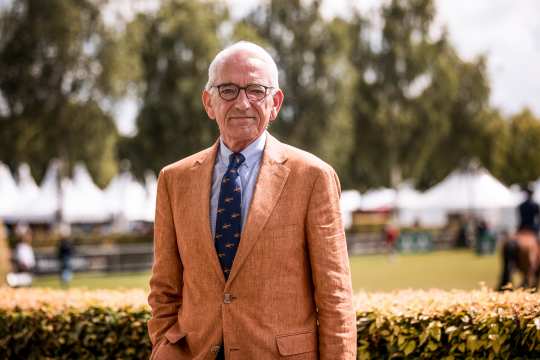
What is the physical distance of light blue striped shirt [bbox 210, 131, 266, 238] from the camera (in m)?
3.26

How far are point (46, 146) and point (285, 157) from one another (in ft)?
111

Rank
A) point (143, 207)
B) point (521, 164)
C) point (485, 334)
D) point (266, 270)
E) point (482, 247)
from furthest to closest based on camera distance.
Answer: point (521, 164)
point (143, 207)
point (482, 247)
point (485, 334)
point (266, 270)

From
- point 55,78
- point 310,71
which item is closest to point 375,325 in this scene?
point 55,78

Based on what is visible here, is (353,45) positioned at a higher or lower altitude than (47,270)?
higher

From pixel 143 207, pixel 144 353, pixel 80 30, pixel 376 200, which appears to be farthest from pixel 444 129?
pixel 144 353

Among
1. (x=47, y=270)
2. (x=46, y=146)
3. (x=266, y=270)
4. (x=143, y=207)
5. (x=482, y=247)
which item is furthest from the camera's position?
(x=143, y=207)

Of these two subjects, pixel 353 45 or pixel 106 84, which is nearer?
pixel 106 84

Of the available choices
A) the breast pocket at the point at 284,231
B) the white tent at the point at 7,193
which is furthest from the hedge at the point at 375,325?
the white tent at the point at 7,193

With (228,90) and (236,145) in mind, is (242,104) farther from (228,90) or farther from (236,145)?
(236,145)

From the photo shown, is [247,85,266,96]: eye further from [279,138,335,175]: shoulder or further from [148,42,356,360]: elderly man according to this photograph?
[279,138,335,175]: shoulder

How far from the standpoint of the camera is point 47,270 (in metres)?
25.6

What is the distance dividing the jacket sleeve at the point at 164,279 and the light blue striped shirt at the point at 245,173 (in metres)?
0.28

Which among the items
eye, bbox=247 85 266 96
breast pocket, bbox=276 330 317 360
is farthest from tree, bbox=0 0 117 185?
breast pocket, bbox=276 330 317 360

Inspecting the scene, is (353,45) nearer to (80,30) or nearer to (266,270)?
(80,30)
